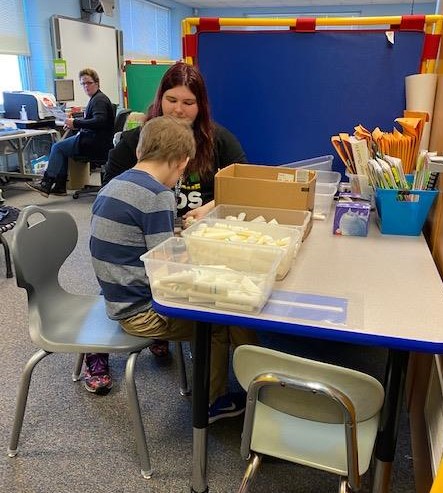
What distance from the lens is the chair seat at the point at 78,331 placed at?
137cm

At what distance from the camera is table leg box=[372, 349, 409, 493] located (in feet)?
3.28

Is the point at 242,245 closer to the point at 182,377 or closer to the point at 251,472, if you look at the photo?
the point at 251,472

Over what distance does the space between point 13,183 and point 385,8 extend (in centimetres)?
733

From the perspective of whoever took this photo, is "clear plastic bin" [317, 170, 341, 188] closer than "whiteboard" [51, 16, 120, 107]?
Yes

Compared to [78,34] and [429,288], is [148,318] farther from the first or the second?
[78,34]

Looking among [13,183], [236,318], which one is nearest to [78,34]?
[13,183]

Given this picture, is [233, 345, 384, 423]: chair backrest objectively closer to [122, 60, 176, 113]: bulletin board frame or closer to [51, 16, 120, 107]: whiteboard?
[122, 60, 176, 113]: bulletin board frame

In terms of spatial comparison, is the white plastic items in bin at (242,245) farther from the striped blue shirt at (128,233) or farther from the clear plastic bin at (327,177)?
the clear plastic bin at (327,177)

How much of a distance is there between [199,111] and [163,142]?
1.57 ft

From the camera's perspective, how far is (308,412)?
3.23 ft

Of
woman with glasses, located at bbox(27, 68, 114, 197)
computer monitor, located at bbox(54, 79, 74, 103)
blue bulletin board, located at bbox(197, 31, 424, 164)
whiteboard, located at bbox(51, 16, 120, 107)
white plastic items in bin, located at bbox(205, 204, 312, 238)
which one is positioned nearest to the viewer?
white plastic items in bin, located at bbox(205, 204, 312, 238)

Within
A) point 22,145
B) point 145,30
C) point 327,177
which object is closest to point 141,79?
point 22,145

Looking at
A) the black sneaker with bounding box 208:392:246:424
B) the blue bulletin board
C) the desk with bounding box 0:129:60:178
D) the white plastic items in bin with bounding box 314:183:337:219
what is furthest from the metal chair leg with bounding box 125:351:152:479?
the desk with bounding box 0:129:60:178

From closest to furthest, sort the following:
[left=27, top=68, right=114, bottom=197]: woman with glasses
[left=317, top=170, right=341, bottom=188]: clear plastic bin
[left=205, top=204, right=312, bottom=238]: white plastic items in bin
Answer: [left=205, top=204, right=312, bottom=238]: white plastic items in bin
[left=317, top=170, right=341, bottom=188]: clear plastic bin
[left=27, top=68, right=114, bottom=197]: woman with glasses
